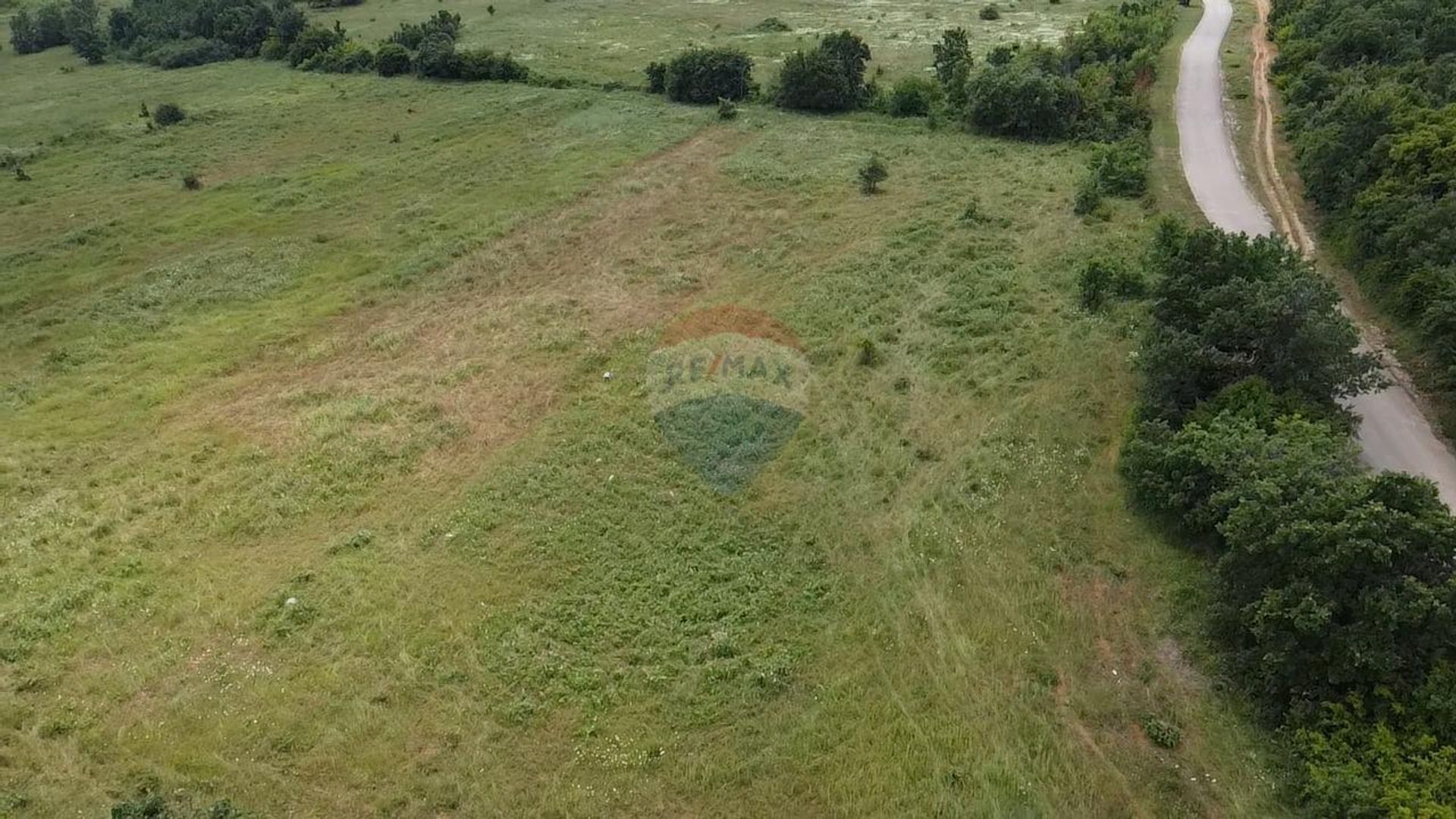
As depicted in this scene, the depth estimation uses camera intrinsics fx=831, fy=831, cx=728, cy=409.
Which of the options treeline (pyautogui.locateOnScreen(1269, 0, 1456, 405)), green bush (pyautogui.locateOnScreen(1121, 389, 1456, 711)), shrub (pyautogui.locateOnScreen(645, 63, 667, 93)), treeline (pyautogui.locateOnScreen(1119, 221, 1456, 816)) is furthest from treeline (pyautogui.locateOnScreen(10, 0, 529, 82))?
green bush (pyautogui.locateOnScreen(1121, 389, 1456, 711))

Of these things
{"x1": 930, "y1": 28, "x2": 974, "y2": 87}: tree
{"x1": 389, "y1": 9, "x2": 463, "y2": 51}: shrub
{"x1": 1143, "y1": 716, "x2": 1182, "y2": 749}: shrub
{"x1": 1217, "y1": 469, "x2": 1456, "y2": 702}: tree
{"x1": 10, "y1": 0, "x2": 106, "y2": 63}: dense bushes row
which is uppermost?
{"x1": 10, "y1": 0, "x2": 106, "y2": 63}: dense bushes row

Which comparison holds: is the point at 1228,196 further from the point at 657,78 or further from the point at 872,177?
the point at 657,78

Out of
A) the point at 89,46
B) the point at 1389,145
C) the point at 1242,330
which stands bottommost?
the point at 1242,330

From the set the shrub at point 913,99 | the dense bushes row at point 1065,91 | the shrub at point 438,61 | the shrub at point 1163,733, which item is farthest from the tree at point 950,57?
the shrub at point 1163,733

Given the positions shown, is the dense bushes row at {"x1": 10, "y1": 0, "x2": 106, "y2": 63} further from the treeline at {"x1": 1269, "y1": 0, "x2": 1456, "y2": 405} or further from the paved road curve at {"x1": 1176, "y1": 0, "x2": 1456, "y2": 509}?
the treeline at {"x1": 1269, "y1": 0, "x2": 1456, "y2": 405}

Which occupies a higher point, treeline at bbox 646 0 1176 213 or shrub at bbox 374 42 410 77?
shrub at bbox 374 42 410 77

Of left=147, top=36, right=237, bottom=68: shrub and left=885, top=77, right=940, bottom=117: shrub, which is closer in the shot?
left=885, top=77, right=940, bottom=117: shrub

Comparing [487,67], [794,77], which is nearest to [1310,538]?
[794,77]
